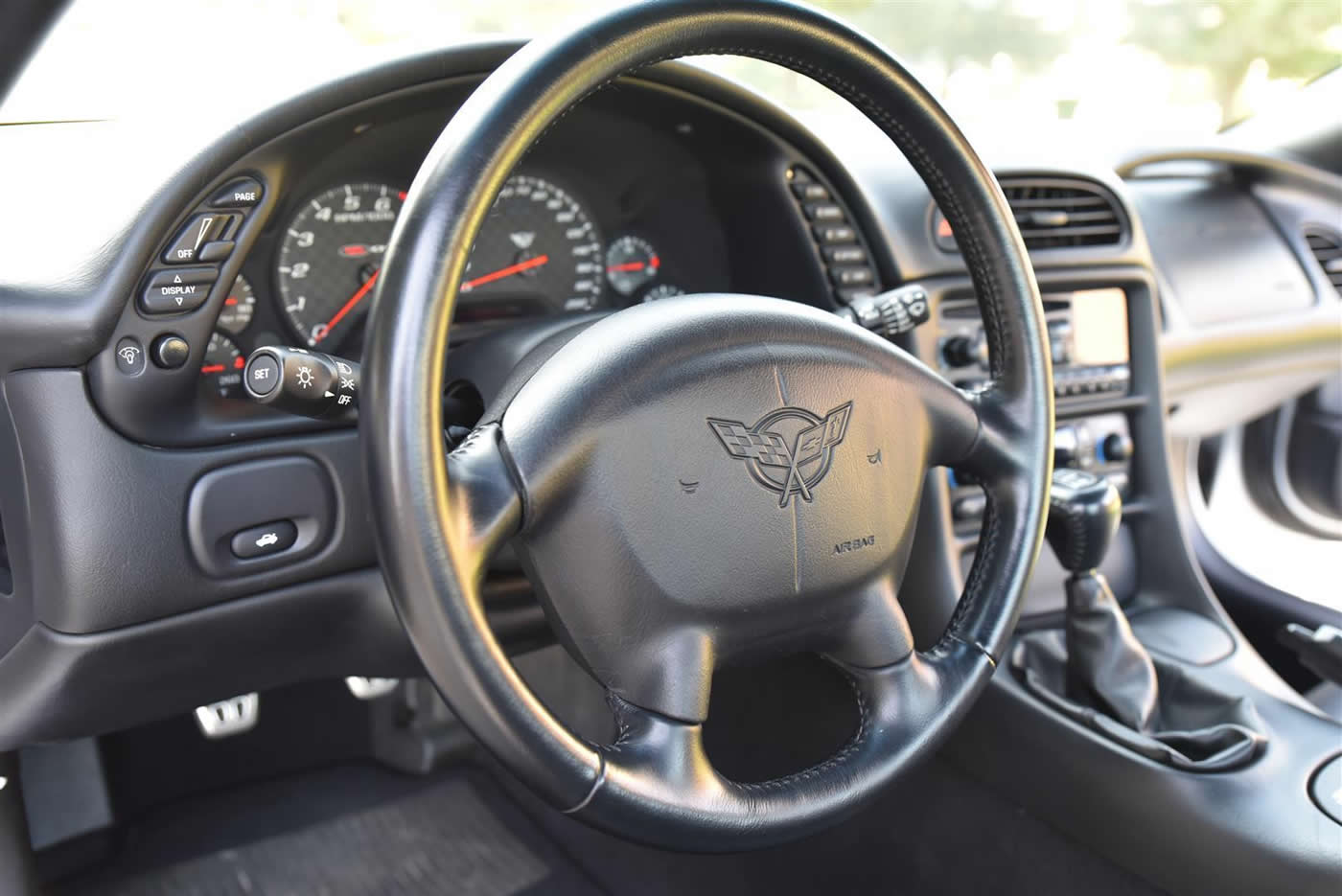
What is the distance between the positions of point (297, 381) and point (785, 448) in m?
A: 0.38

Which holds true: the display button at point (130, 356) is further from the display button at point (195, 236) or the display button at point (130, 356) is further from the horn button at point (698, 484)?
the horn button at point (698, 484)

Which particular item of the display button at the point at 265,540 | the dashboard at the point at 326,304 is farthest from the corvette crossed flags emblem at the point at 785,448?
the display button at the point at 265,540

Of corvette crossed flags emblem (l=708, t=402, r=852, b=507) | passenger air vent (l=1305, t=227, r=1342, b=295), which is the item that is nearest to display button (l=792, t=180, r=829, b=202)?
corvette crossed flags emblem (l=708, t=402, r=852, b=507)

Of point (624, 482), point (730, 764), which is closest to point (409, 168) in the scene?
point (624, 482)

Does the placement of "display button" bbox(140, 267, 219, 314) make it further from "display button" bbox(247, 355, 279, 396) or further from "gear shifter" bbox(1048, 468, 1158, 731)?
"gear shifter" bbox(1048, 468, 1158, 731)

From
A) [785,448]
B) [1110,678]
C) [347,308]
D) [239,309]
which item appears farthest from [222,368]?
[1110,678]

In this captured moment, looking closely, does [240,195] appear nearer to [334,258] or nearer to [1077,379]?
[334,258]

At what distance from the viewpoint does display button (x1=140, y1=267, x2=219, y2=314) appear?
3.34ft

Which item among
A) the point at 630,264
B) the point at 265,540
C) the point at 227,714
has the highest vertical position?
the point at 630,264

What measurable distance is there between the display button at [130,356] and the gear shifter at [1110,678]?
936 mm

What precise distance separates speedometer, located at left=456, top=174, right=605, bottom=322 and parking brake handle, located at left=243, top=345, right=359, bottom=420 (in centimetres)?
56

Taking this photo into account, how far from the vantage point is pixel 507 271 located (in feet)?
4.77

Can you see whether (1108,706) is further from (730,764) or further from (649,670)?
(649,670)

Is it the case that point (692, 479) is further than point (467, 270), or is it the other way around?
point (467, 270)
